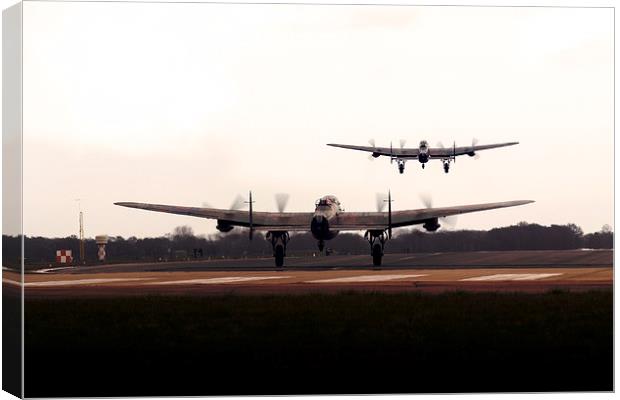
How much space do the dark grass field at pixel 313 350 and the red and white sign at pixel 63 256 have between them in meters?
1.53

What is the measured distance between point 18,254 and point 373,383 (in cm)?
822

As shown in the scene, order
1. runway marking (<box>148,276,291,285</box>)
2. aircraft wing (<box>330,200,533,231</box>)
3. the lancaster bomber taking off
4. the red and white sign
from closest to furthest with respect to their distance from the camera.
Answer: the lancaster bomber taking off < the red and white sign < runway marking (<box>148,276,291,285</box>) < aircraft wing (<box>330,200,533,231</box>)

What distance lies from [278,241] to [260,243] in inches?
166

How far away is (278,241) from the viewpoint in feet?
219

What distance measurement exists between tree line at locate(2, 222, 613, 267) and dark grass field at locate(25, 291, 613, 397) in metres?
1.93

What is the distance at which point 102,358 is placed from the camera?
944 inches

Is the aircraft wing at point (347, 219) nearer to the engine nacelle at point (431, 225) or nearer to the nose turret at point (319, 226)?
the engine nacelle at point (431, 225)

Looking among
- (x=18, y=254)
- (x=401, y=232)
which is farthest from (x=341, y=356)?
(x=401, y=232)

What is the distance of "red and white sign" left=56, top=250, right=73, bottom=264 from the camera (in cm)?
3312

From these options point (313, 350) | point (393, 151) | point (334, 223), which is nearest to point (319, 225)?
point (334, 223)

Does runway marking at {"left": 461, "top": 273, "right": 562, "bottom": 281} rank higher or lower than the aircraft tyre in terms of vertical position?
lower

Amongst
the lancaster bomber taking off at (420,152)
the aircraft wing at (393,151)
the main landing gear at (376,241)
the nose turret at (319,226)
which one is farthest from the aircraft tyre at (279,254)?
the aircraft wing at (393,151)

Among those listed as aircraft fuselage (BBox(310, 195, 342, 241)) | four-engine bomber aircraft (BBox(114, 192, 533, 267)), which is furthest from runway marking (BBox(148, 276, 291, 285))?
aircraft fuselage (BBox(310, 195, 342, 241))

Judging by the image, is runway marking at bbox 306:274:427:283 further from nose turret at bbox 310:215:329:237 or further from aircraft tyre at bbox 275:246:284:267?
aircraft tyre at bbox 275:246:284:267
